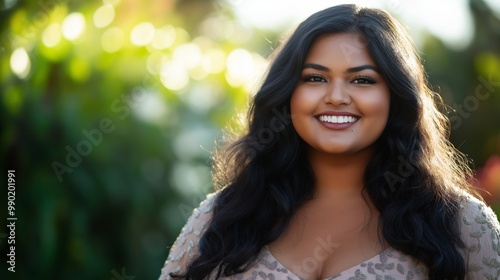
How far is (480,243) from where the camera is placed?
124 inches

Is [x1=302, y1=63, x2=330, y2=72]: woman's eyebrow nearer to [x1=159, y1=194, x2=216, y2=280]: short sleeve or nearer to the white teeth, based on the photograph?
the white teeth

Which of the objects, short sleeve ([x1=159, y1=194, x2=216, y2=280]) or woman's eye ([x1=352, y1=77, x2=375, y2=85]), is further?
short sleeve ([x1=159, y1=194, x2=216, y2=280])

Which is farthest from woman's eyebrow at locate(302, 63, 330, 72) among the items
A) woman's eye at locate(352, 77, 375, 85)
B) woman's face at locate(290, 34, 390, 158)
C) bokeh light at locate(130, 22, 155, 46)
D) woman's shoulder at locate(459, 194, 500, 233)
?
bokeh light at locate(130, 22, 155, 46)

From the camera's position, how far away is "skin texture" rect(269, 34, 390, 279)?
316 cm

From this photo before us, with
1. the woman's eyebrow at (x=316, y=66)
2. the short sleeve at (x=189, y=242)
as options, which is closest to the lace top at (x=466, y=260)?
the short sleeve at (x=189, y=242)

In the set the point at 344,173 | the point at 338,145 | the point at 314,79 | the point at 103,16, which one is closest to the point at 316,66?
the point at 314,79

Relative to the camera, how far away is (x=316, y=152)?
3.40 metres

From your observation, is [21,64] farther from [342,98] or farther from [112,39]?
→ [342,98]

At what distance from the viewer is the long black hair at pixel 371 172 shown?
3154mm

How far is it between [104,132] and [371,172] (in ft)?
8.24

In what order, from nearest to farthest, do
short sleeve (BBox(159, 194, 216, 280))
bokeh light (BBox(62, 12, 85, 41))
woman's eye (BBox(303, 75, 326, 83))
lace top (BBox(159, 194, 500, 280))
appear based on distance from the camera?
lace top (BBox(159, 194, 500, 280))
woman's eye (BBox(303, 75, 326, 83))
short sleeve (BBox(159, 194, 216, 280))
bokeh light (BBox(62, 12, 85, 41))

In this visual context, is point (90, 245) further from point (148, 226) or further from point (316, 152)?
point (316, 152)

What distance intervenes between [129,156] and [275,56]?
2298 mm

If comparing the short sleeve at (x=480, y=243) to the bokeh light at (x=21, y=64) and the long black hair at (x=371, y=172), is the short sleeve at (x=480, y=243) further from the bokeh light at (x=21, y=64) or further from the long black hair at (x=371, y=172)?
the bokeh light at (x=21, y=64)
